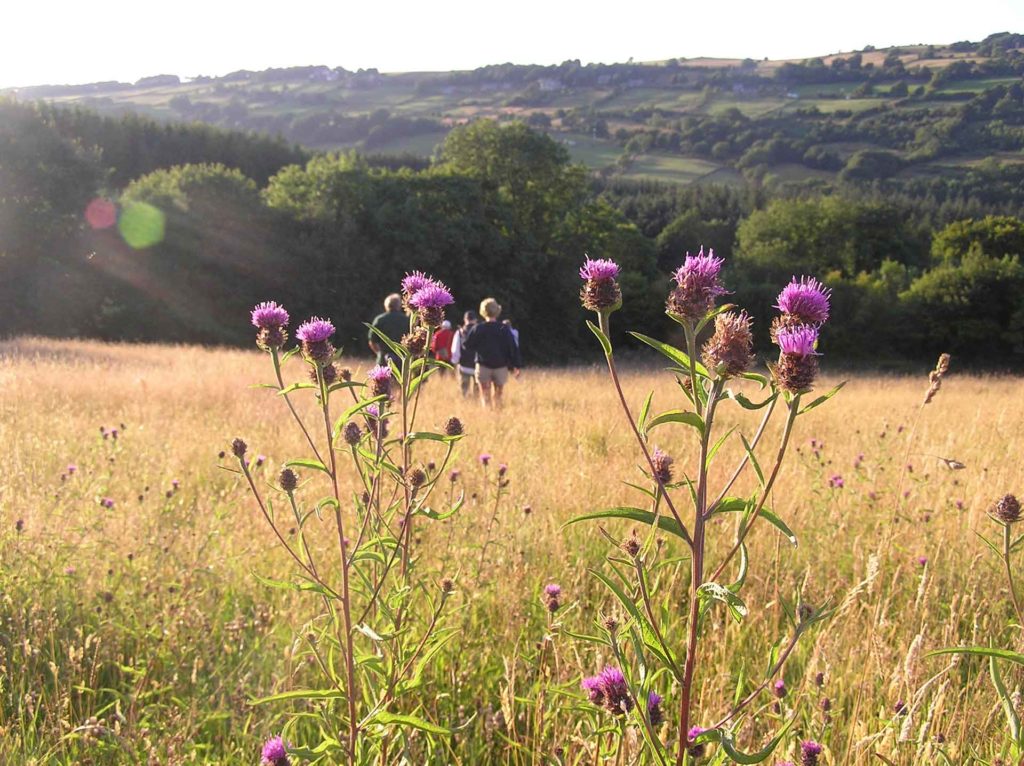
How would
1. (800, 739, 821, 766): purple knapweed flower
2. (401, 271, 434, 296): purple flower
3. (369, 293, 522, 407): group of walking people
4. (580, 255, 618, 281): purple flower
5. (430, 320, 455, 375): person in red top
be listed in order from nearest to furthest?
(580, 255, 618, 281): purple flower < (800, 739, 821, 766): purple knapweed flower < (401, 271, 434, 296): purple flower < (369, 293, 522, 407): group of walking people < (430, 320, 455, 375): person in red top

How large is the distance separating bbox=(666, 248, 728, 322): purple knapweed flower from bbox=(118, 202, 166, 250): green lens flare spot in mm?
32788

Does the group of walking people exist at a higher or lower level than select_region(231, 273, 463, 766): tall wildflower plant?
lower

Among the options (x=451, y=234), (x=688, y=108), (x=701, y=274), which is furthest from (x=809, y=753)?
(x=688, y=108)

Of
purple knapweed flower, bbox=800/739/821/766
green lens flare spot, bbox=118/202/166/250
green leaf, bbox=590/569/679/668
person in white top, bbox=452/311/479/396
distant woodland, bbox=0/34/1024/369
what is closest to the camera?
green leaf, bbox=590/569/679/668

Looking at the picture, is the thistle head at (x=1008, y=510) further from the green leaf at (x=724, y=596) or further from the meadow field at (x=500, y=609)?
the green leaf at (x=724, y=596)

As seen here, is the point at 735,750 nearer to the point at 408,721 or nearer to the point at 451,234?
the point at 408,721

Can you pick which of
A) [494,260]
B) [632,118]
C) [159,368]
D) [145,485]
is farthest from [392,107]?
[145,485]

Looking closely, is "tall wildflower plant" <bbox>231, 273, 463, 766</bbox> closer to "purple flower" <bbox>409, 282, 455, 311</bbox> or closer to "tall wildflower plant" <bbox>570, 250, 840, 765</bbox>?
"purple flower" <bbox>409, 282, 455, 311</bbox>

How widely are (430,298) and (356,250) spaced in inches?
1247

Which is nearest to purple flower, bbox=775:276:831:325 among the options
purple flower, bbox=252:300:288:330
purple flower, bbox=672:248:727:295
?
purple flower, bbox=672:248:727:295

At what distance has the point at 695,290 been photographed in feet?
4.81

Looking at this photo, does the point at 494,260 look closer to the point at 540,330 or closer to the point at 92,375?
the point at 540,330

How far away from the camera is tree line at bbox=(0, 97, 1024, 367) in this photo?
29.2m

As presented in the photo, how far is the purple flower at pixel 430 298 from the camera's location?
2.25 metres
